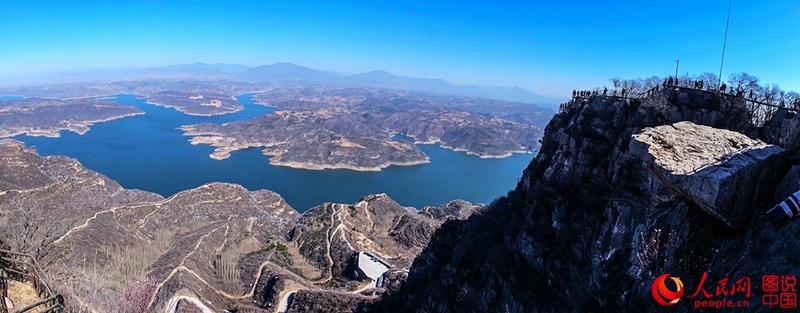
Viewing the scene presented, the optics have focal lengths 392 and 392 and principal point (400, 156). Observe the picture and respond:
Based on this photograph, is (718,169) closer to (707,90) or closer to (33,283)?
(707,90)

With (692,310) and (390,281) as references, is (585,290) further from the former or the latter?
(390,281)

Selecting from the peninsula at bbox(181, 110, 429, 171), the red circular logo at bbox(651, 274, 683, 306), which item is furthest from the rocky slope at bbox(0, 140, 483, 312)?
the peninsula at bbox(181, 110, 429, 171)

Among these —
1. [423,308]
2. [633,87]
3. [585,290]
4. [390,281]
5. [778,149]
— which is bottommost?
[390,281]

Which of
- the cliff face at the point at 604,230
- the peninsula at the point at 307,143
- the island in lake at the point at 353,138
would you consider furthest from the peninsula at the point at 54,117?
the cliff face at the point at 604,230

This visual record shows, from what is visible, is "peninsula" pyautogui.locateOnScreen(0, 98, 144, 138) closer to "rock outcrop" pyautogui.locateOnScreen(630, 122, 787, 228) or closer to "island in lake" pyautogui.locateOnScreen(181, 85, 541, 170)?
"island in lake" pyautogui.locateOnScreen(181, 85, 541, 170)

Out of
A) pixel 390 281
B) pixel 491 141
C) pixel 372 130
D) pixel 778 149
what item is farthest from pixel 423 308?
pixel 372 130
